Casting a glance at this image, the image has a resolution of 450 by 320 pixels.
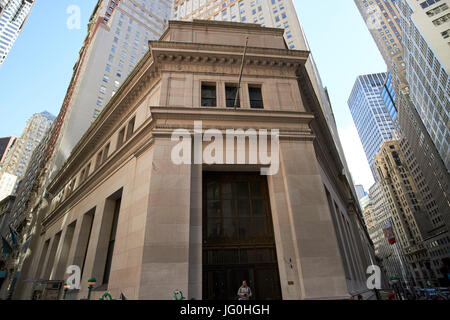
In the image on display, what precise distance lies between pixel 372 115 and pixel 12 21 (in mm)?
263812

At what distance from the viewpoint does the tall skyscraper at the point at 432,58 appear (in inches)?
1965

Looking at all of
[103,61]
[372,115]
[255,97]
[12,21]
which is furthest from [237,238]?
[12,21]

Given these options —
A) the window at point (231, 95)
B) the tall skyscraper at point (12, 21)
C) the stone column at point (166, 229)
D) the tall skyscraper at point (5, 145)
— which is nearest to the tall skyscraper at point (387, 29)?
the window at point (231, 95)

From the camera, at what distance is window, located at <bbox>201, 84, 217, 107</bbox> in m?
16.2

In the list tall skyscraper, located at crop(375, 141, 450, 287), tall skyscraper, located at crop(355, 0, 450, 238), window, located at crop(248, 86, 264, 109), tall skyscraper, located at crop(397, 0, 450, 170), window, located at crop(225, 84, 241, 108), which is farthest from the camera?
tall skyscraper, located at crop(375, 141, 450, 287)

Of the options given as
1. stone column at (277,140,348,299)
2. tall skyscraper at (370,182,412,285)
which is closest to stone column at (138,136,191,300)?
stone column at (277,140,348,299)

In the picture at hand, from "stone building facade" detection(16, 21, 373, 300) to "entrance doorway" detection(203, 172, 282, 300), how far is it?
0.06 metres

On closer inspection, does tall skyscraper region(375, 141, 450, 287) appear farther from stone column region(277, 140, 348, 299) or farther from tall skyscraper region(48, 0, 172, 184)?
tall skyscraper region(48, 0, 172, 184)

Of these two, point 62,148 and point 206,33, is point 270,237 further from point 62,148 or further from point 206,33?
point 62,148

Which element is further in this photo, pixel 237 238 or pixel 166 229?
pixel 237 238

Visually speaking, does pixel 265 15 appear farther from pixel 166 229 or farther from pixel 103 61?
pixel 166 229

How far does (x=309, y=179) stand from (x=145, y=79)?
13.5 metres

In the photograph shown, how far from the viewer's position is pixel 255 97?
16.9 metres
